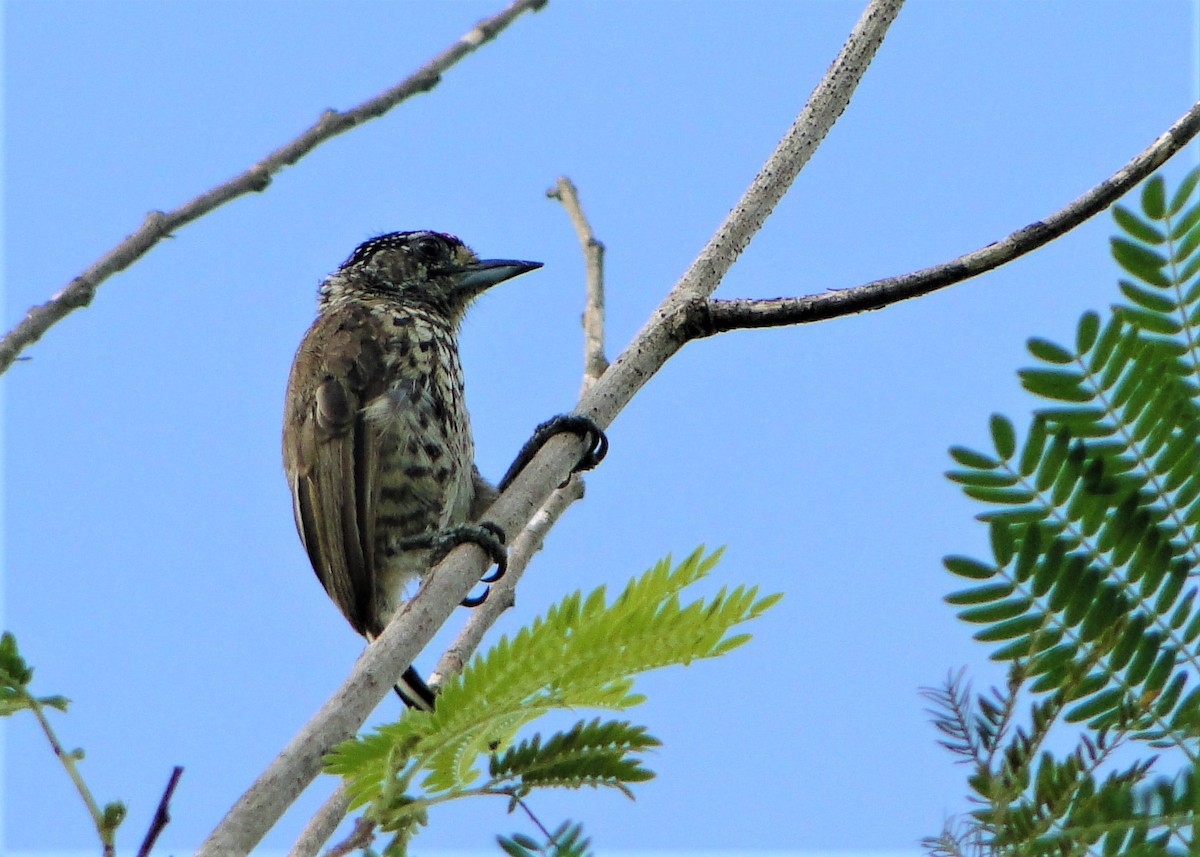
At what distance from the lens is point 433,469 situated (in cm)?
454

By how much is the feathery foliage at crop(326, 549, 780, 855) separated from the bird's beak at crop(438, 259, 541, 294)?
358 cm

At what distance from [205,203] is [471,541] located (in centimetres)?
91

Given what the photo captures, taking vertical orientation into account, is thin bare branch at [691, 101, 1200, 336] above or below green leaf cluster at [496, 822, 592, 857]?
above

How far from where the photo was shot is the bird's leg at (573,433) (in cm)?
312

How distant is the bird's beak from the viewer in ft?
17.1

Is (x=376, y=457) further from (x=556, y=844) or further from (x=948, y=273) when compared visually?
(x=556, y=844)

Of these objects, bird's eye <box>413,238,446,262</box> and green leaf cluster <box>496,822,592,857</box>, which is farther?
bird's eye <box>413,238,446,262</box>

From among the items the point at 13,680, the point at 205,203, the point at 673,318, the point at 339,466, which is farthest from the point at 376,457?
the point at 13,680

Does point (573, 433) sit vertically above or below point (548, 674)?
above

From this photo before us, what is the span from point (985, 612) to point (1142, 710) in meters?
0.55

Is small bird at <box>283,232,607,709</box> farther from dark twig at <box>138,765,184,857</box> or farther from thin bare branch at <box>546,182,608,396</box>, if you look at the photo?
dark twig at <box>138,765,184,857</box>

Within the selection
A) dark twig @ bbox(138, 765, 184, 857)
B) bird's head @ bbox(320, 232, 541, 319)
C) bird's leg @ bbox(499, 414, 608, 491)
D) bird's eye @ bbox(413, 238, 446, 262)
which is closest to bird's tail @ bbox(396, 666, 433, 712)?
bird's leg @ bbox(499, 414, 608, 491)

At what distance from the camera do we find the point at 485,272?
5457mm

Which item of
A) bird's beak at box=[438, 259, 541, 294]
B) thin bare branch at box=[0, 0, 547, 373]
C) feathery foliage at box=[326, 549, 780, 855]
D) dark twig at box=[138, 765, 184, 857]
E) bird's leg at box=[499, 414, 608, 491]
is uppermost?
bird's beak at box=[438, 259, 541, 294]
